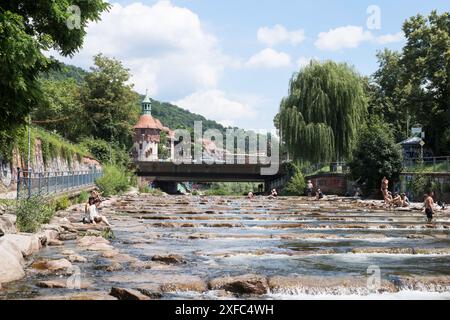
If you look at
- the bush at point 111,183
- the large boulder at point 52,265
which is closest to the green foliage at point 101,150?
the bush at point 111,183

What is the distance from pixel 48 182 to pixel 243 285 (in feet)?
55.8

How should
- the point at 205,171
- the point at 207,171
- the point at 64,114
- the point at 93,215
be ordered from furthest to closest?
the point at 64,114 < the point at 205,171 < the point at 207,171 < the point at 93,215

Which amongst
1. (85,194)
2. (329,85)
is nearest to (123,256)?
(85,194)

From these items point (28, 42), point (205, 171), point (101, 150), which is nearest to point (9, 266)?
point (28, 42)

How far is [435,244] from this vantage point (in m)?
18.2

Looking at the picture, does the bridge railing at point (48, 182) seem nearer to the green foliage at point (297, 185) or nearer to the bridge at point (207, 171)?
the green foliage at point (297, 185)

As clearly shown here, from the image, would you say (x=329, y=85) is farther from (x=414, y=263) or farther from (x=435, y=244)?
(x=414, y=263)

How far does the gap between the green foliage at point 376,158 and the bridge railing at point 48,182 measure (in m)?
20.6

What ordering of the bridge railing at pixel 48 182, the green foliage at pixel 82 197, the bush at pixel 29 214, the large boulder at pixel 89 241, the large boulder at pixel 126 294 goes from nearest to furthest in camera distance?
the large boulder at pixel 126 294, the large boulder at pixel 89 241, the bush at pixel 29 214, the bridge railing at pixel 48 182, the green foliage at pixel 82 197

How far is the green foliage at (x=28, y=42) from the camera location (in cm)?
1155

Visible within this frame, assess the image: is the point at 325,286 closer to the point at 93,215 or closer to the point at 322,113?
the point at 93,215

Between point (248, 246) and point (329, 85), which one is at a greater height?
point (329, 85)

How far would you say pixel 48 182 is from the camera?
2552cm
